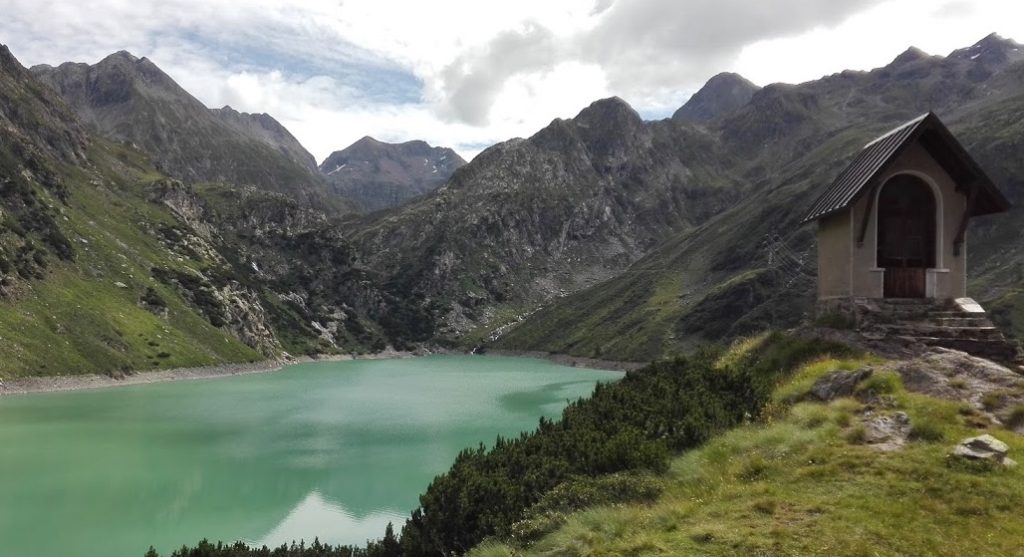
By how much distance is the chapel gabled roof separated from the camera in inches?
818

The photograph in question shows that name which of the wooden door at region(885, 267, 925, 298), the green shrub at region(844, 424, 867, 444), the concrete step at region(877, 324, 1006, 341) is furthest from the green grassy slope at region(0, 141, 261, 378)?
the concrete step at region(877, 324, 1006, 341)

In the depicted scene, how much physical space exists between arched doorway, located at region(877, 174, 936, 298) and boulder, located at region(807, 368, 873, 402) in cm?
694

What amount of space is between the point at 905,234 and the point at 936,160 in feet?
8.93

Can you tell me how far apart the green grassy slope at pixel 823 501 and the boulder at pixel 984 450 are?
0.81ft

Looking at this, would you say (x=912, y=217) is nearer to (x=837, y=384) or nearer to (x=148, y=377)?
(x=837, y=384)

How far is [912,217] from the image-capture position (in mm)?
22297

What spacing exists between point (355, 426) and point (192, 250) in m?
146

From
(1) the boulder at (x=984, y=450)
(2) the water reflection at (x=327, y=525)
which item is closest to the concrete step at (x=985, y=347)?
(1) the boulder at (x=984, y=450)

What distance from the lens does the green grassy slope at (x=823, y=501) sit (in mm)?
9867

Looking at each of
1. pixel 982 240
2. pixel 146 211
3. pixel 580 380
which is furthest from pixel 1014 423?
pixel 146 211

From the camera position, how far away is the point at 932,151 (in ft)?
70.9

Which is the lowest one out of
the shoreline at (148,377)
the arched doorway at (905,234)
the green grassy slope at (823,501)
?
the shoreline at (148,377)

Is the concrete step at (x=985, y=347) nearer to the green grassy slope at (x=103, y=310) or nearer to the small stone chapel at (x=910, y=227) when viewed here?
the small stone chapel at (x=910, y=227)

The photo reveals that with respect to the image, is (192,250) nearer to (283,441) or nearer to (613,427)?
(283,441)
